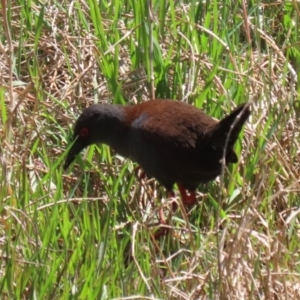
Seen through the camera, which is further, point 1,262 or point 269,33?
point 269,33

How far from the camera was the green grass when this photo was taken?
3.64 metres

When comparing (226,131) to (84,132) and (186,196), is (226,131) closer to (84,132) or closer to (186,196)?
(186,196)

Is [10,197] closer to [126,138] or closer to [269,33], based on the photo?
[126,138]

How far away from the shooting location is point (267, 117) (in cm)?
493

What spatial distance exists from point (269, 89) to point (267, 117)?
0.19m

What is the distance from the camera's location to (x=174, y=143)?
4691mm

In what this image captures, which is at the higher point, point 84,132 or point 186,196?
point 84,132

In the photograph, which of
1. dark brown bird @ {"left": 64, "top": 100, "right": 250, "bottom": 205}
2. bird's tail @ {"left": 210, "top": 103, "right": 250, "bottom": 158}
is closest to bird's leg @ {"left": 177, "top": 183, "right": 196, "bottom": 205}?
dark brown bird @ {"left": 64, "top": 100, "right": 250, "bottom": 205}

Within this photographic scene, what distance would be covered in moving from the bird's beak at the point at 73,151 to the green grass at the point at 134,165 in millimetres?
44

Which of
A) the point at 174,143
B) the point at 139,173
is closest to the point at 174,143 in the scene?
the point at 174,143

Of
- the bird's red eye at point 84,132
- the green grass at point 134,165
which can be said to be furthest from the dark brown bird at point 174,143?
the green grass at point 134,165

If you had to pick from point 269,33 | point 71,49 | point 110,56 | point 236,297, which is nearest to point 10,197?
point 236,297

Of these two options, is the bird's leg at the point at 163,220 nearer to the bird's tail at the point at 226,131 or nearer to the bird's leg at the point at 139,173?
the bird's leg at the point at 139,173

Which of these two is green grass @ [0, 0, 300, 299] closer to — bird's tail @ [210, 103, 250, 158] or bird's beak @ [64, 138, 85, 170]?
bird's beak @ [64, 138, 85, 170]
